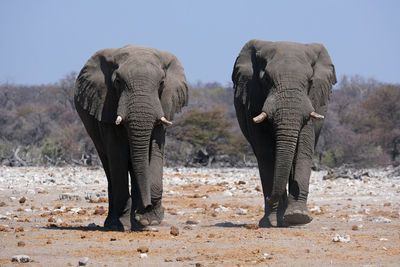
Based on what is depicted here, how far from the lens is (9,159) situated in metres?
29.4

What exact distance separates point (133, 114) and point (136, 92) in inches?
10.4

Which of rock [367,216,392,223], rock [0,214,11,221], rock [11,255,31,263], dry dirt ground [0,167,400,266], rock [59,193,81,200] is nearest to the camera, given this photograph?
rock [11,255,31,263]

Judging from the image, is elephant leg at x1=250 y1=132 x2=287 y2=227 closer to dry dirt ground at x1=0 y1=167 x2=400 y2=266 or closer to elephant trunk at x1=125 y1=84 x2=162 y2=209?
dry dirt ground at x1=0 y1=167 x2=400 y2=266

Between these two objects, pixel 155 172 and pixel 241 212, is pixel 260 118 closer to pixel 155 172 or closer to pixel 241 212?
pixel 155 172

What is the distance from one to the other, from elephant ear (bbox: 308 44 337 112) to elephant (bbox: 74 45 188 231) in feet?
Answer: 5.64

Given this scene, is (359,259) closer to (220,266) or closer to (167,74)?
(220,266)

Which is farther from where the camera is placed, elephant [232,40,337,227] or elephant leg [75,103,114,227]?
elephant leg [75,103,114,227]

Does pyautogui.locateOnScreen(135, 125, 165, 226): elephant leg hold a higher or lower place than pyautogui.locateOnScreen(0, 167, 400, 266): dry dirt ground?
higher

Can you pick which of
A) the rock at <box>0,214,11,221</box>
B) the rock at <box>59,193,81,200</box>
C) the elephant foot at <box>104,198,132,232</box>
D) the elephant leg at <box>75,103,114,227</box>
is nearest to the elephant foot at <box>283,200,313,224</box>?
the elephant foot at <box>104,198,132,232</box>

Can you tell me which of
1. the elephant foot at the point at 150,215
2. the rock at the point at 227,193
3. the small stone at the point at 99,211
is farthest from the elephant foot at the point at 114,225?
the rock at the point at 227,193

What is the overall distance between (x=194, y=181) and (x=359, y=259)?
45.0 ft

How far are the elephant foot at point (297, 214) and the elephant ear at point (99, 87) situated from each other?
2524 mm

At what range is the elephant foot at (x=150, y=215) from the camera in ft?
31.7

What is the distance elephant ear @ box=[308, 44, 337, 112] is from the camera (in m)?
10.1
